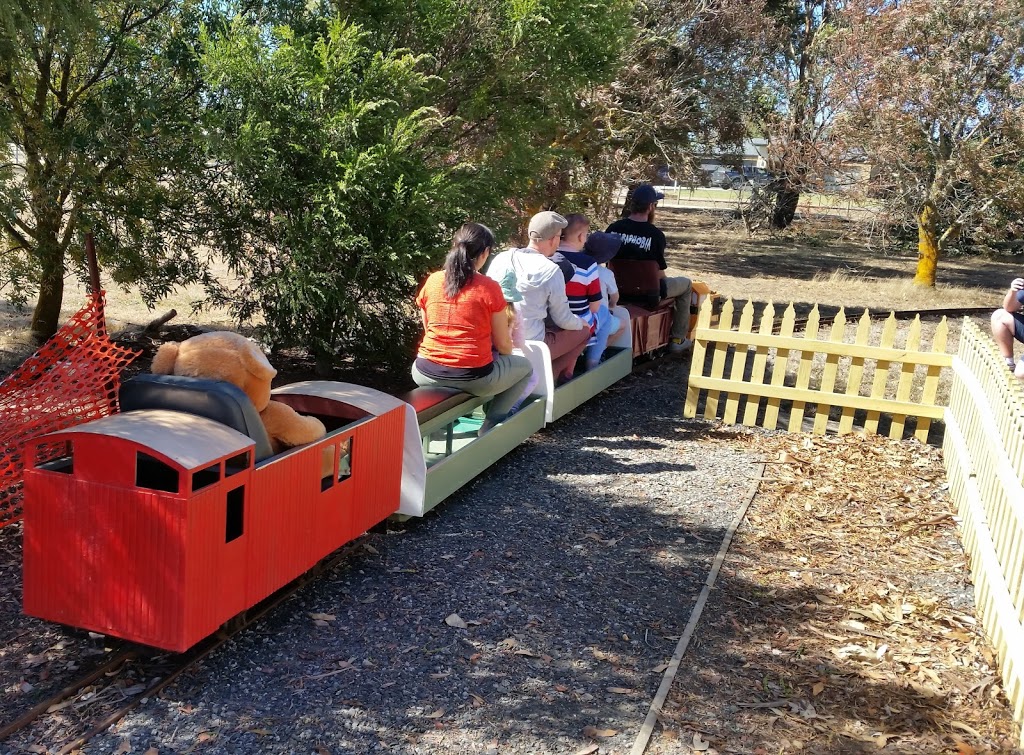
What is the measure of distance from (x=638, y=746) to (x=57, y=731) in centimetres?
227

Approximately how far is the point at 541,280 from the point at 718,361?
2.02 meters

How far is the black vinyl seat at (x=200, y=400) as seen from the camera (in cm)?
439

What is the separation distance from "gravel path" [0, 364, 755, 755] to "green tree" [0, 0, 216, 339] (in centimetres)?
406

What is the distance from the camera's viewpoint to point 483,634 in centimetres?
473

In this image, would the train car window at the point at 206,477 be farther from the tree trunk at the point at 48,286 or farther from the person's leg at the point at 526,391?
the tree trunk at the point at 48,286

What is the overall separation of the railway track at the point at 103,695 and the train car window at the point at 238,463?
0.79 metres

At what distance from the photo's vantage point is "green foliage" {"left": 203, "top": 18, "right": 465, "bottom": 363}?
8047 mm

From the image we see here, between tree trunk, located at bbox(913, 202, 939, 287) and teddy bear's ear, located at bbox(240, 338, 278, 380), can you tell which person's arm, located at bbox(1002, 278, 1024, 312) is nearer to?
A: teddy bear's ear, located at bbox(240, 338, 278, 380)

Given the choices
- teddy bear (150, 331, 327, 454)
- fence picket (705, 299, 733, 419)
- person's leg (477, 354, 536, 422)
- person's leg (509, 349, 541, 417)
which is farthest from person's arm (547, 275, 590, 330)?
teddy bear (150, 331, 327, 454)

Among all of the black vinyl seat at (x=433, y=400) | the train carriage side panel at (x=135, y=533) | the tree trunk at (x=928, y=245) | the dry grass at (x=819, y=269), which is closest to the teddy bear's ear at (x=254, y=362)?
the train carriage side panel at (x=135, y=533)

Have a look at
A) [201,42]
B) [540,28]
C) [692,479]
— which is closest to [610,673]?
[692,479]

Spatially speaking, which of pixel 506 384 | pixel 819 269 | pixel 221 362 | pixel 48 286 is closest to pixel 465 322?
pixel 506 384

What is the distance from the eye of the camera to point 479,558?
5.60 m

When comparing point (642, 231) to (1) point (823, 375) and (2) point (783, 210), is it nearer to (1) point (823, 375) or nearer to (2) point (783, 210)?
(1) point (823, 375)
